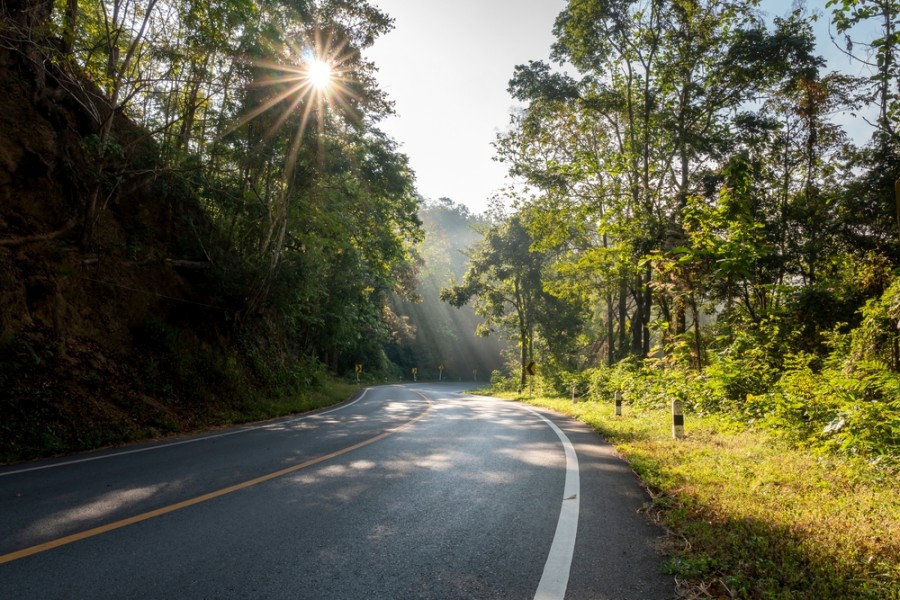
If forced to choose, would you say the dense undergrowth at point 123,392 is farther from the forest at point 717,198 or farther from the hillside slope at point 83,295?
the forest at point 717,198

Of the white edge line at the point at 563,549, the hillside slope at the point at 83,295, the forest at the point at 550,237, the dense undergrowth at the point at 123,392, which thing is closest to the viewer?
the white edge line at the point at 563,549

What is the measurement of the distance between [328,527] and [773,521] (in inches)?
140

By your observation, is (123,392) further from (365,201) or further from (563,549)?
(365,201)

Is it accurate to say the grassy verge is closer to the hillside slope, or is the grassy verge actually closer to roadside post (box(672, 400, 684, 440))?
roadside post (box(672, 400, 684, 440))

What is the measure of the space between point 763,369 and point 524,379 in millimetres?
Answer: 25231

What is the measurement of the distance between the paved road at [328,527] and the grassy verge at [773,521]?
0.30 meters

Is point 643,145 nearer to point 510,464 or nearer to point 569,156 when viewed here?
point 569,156

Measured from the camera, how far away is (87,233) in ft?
35.8

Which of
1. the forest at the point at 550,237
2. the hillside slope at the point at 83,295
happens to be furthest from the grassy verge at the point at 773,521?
the hillside slope at the point at 83,295

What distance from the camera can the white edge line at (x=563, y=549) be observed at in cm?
285

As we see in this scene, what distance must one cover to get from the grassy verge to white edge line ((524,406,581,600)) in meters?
0.69

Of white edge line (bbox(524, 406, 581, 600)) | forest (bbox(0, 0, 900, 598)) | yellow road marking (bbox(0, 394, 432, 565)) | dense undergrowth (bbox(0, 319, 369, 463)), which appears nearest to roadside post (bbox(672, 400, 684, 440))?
forest (bbox(0, 0, 900, 598))

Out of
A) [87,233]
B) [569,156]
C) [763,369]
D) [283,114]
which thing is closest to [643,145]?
[569,156]

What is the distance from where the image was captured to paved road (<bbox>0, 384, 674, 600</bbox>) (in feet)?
9.53
